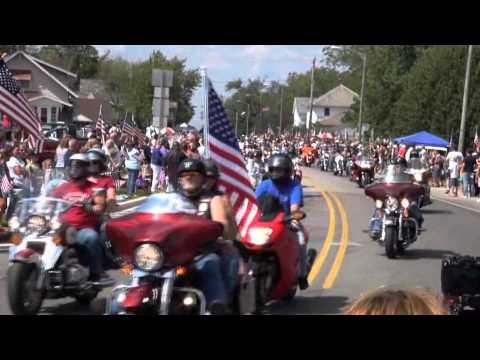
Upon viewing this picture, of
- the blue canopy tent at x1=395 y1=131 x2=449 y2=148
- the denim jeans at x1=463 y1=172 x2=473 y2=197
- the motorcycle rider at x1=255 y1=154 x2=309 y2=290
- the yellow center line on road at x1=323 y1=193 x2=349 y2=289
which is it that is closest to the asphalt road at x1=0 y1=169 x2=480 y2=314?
the yellow center line on road at x1=323 y1=193 x2=349 y2=289

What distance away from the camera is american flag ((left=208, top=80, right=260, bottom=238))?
9062 millimetres

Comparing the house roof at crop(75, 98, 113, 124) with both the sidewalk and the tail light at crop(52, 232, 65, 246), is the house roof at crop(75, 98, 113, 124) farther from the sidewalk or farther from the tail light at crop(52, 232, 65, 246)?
the tail light at crop(52, 232, 65, 246)

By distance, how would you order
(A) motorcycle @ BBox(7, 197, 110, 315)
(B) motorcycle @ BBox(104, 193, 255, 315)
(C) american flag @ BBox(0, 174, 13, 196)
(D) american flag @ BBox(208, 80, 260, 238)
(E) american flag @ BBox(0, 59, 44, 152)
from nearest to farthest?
(B) motorcycle @ BBox(104, 193, 255, 315)
(A) motorcycle @ BBox(7, 197, 110, 315)
(D) american flag @ BBox(208, 80, 260, 238)
(E) american flag @ BBox(0, 59, 44, 152)
(C) american flag @ BBox(0, 174, 13, 196)

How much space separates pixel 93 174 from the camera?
9906 millimetres

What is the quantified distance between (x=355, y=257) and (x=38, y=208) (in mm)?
6493

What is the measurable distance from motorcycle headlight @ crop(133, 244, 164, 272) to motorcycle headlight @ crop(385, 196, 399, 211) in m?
8.30

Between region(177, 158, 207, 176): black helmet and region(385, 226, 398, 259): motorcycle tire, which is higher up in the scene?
region(177, 158, 207, 176): black helmet

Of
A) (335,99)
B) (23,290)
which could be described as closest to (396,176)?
(23,290)

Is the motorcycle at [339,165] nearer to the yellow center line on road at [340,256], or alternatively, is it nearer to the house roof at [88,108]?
the house roof at [88,108]

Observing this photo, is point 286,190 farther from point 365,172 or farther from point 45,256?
point 365,172
